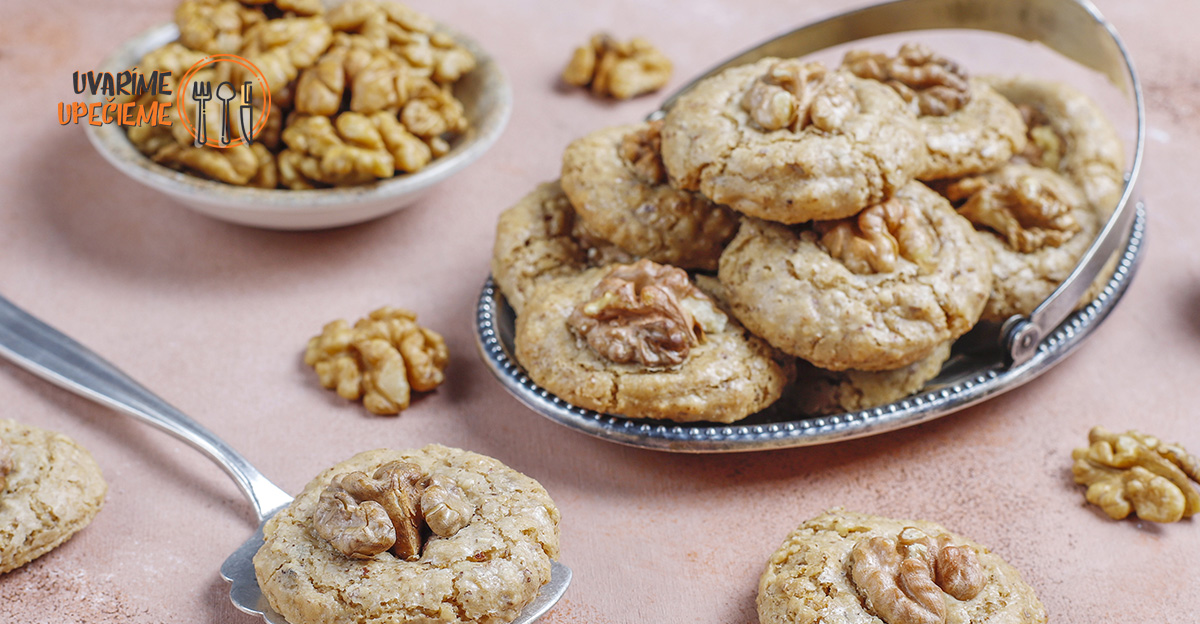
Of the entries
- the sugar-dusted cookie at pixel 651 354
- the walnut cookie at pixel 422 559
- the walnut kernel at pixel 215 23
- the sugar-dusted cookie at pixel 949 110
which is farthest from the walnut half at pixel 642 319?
the walnut kernel at pixel 215 23

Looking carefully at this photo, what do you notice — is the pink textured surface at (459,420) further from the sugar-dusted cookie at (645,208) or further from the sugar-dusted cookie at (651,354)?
the sugar-dusted cookie at (645,208)

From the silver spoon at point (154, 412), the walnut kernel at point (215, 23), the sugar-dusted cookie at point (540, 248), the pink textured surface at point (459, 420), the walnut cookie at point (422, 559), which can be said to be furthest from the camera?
the walnut kernel at point (215, 23)

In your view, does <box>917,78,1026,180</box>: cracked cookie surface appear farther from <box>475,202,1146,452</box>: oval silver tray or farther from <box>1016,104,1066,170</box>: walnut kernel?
<box>475,202,1146,452</box>: oval silver tray

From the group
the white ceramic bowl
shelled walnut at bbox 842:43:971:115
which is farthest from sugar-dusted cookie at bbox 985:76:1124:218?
the white ceramic bowl

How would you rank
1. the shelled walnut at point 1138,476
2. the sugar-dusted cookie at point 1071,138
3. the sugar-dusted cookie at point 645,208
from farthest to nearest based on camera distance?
the sugar-dusted cookie at point 1071,138, the sugar-dusted cookie at point 645,208, the shelled walnut at point 1138,476

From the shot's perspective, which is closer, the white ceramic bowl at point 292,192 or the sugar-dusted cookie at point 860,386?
the sugar-dusted cookie at point 860,386
